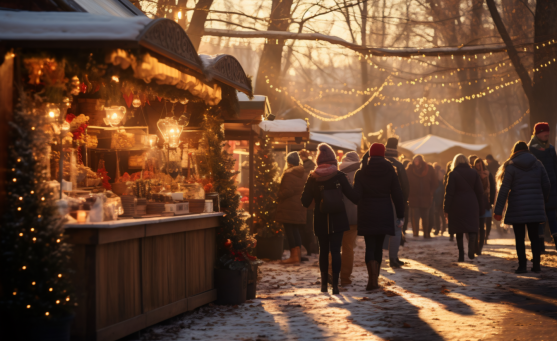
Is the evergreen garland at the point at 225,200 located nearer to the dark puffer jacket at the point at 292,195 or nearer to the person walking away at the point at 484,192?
the dark puffer jacket at the point at 292,195

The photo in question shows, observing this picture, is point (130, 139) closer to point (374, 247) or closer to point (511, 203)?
point (374, 247)

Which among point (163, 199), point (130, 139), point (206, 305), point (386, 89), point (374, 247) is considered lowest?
point (206, 305)

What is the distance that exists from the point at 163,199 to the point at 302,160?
18.4 ft

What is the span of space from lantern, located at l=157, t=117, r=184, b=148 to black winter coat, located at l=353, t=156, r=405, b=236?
8.60 feet

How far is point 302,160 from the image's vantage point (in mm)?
12945

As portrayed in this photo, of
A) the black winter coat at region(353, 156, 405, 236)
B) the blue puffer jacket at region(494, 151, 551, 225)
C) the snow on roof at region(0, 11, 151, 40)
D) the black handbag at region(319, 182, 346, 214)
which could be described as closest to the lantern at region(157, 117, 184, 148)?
the black handbag at region(319, 182, 346, 214)

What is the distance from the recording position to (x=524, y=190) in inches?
404

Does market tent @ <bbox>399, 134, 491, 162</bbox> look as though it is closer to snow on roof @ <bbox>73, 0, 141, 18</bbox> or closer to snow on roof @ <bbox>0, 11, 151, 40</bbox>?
snow on roof @ <bbox>73, 0, 141, 18</bbox>

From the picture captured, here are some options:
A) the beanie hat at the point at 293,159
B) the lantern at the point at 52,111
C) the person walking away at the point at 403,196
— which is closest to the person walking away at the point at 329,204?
the person walking away at the point at 403,196

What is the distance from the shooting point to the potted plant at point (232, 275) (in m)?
8.27

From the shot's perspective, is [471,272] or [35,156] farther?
[471,272]

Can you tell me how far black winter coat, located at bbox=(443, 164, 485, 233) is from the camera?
11695 mm

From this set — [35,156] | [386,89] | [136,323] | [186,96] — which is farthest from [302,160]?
[386,89]

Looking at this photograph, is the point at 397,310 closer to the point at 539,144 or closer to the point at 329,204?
the point at 329,204
